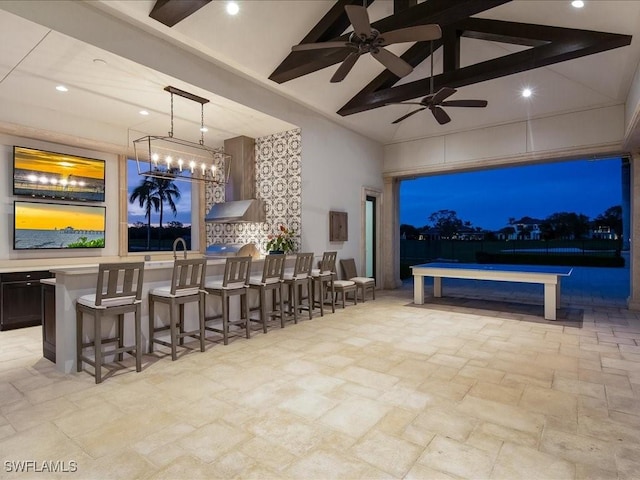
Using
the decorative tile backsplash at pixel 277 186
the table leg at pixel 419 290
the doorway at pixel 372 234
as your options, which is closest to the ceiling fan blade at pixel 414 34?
the decorative tile backsplash at pixel 277 186

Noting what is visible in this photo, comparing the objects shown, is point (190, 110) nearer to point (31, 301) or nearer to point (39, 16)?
point (39, 16)

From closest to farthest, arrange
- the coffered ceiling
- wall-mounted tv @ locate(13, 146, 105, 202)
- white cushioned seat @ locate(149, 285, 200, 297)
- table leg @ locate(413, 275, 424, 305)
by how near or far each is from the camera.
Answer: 1. white cushioned seat @ locate(149, 285, 200, 297)
2. the coffered ceiling
3. wall-mounted tv @ locate(13, 146, 105, 202)
4. table leg @ locate(413, 275, 424, 305)

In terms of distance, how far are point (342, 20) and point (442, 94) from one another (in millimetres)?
1677

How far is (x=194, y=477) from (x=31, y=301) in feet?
15.3

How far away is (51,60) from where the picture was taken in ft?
12.5

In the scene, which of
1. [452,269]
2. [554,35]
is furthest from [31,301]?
[554,35]

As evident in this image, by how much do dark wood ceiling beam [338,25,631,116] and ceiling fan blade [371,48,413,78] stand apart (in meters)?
1.86

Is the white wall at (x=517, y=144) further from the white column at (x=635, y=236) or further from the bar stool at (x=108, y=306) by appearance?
the bar stool at (x=108, y=306)

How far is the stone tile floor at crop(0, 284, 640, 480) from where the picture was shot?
6.39ft

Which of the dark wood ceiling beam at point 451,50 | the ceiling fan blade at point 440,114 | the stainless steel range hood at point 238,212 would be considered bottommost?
the stainless steel range hood at point 238,212

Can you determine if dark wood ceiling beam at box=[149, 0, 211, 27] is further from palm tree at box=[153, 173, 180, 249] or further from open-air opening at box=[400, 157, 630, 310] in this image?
open-air opening at box=[400, 157, 630, 310]

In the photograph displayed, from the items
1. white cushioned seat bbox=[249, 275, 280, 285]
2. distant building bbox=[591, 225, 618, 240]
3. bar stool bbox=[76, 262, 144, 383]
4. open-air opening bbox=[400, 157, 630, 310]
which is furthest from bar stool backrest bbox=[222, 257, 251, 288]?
distant building bbox=[591, 225, 618, 240]

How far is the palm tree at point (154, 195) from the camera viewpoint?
6824 millimetres

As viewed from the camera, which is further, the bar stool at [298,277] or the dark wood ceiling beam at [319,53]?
the bar stool at [298,277]
